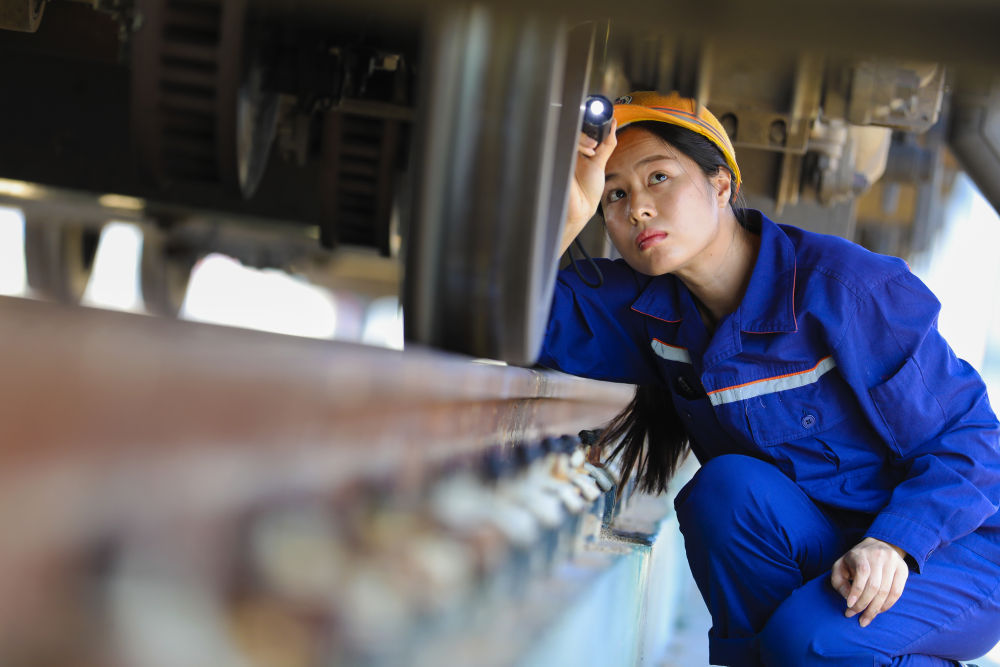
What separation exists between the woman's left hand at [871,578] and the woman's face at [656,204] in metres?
0.44

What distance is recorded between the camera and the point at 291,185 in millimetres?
2652

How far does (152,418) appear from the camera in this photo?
0.36 m

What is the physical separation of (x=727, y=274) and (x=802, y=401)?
0.21 meters

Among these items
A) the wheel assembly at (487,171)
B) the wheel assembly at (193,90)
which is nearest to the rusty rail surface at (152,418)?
the wheel assembly at (487,171)

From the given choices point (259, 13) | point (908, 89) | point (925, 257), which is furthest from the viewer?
point (925, 257)

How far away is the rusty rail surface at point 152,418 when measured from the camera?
0.32 m

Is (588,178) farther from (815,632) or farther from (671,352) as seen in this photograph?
(815,632)

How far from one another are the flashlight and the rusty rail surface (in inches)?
29.7

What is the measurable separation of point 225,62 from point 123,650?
3.95 feet

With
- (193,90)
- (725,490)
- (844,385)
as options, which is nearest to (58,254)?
(193,90)

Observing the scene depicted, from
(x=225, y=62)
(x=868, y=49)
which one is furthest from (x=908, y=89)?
(x=868, y=49)

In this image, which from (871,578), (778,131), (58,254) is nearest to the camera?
(871,578)

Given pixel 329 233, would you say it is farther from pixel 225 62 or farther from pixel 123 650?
pixel 123 650

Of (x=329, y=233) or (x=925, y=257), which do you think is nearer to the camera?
(x=329, y=233)
